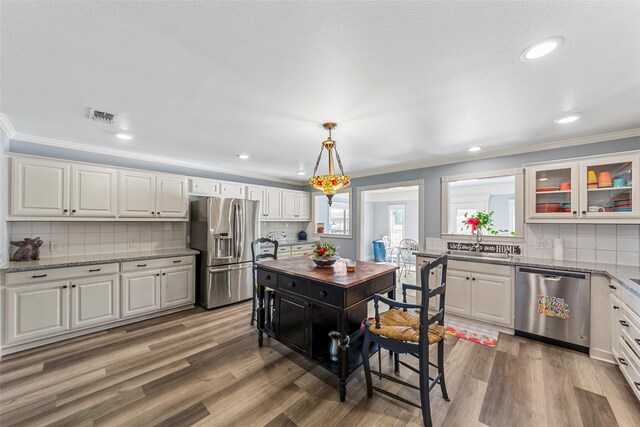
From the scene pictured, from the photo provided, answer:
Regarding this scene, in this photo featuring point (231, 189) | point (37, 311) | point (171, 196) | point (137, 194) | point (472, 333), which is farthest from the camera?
point (231, 189)

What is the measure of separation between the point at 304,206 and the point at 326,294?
4176 millimetres

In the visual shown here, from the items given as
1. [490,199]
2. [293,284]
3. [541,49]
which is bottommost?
[293,284]

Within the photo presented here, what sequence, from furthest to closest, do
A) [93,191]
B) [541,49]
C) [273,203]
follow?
[273,203], [93,191], [541,49]

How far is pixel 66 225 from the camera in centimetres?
331

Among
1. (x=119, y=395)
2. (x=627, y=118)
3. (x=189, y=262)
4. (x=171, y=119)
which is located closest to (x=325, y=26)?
(x=171, y=119)

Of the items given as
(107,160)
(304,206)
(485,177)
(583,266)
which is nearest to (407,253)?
(304,206)

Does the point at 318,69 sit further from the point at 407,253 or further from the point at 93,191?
the point at 407,253

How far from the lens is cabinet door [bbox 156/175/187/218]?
3834 mm

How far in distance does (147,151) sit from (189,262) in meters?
1.76

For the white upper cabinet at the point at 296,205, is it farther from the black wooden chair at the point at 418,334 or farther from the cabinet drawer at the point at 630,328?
the cabinet drawer at the point at 630,328

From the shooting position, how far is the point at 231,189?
4.73 metres

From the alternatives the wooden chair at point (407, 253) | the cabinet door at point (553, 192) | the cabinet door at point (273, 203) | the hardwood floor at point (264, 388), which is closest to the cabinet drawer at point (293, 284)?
the hardwood floor at point (264, 388)

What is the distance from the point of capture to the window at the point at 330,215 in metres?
5.88

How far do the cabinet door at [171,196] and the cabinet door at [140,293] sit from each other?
0.93m
